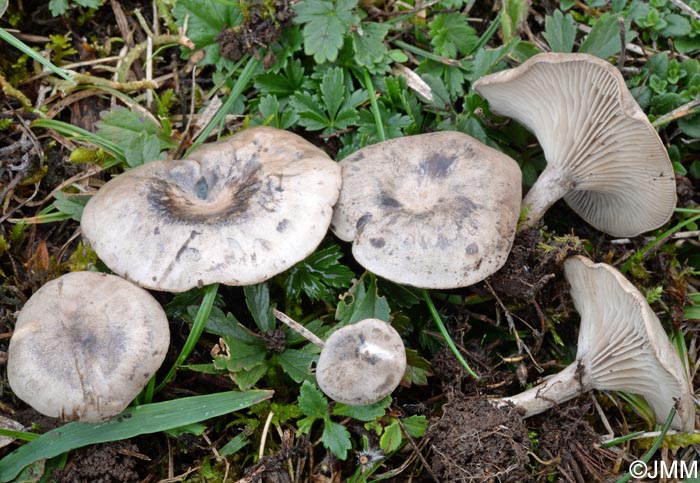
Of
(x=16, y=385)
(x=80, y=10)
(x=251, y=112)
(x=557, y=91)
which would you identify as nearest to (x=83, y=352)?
(x=16, y=385)

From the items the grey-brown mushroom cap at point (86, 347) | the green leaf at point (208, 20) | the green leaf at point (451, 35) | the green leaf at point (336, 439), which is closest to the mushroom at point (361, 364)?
the green leaf at point (336, 439)

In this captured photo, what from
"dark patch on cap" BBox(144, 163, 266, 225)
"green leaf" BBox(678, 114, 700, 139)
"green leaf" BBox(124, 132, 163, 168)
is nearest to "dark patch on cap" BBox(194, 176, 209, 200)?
"dark patch on cap" BBox(144, 163, 266, 225)

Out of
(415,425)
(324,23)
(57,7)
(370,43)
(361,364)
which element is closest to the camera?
(361,364)

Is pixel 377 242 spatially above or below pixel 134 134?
below

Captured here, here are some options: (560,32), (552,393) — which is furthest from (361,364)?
(560,32)

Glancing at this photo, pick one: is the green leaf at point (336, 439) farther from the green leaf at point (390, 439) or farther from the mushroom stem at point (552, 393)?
the mushroom stem at point (552, 393)

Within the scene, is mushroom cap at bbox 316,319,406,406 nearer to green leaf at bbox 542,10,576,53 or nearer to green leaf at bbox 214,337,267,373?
green leaf at bbox 214,337,267,373

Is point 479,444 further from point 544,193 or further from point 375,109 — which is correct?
point 375,109
